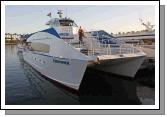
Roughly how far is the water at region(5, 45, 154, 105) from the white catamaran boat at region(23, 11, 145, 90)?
0.53 m

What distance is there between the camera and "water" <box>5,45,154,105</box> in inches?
384

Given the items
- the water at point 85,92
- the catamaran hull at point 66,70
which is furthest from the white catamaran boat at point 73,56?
the water at point 85,92

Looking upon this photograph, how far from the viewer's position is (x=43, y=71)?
14102 mm

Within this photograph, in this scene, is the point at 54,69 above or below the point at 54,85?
above

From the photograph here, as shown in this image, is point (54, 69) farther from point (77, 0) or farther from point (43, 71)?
point (77, 0)

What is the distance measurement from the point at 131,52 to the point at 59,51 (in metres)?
4.39

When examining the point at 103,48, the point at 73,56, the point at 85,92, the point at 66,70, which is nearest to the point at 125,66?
the point at 103,48

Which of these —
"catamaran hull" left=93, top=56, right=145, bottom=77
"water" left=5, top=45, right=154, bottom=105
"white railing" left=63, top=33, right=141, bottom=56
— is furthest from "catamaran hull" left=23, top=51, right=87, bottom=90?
"catamaran hull" left=93, top=56, right=145, bottom=77

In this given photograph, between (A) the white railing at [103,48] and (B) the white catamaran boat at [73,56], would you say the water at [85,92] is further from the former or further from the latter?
(A) the white railing at [103,48]

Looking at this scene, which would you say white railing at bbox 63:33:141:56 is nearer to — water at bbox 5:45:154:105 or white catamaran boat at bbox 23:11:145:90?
white catamaran boat at bbox 23:11:145:90

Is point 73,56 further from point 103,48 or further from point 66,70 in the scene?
point 103,48

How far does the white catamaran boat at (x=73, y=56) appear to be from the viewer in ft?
33.5

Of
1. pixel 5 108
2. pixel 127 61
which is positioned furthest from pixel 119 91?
pixel 5 108

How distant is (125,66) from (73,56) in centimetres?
440
